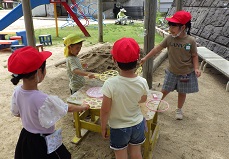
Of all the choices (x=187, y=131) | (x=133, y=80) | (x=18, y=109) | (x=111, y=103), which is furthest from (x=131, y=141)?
(x=187, y=131)

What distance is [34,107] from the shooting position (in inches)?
59.9

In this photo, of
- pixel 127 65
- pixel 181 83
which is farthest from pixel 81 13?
pixel 127 65

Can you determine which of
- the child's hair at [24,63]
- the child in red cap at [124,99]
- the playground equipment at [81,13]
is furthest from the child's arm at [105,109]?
the playground equipment at [81,13]

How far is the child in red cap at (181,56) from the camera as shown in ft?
8.73

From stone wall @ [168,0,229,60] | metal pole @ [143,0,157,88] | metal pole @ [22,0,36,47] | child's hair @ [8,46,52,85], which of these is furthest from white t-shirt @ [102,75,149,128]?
stone wall @ [168,0,229,60]

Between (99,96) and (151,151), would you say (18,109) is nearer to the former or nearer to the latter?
(99,96)

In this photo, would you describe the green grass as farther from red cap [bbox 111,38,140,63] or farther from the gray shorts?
red cap [bbox 111,38,140,63]

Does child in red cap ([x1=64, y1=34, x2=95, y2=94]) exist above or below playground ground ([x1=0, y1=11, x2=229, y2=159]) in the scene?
above

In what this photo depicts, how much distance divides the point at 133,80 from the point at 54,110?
2.00 ft

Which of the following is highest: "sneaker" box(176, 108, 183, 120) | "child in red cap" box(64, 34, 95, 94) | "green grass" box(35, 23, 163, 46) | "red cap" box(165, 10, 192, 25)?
"red cap" box(165, 10, 192, 25)

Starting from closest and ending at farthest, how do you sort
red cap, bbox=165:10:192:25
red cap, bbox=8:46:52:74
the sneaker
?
red cap, bbox=8:46:52:74, red cap, bbox=165:10:192:25, the sneaker

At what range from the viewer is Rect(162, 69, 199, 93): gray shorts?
2.90m

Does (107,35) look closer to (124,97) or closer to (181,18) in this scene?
(181,18)

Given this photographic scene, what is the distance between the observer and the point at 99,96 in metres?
2.32
